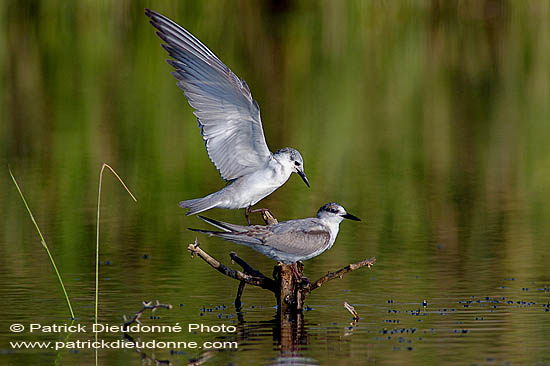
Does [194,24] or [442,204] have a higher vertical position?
[194,24]

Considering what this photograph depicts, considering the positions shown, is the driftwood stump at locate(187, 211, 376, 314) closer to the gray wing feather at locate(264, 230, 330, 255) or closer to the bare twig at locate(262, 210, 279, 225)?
the gray wing feather at locate(264, 230, 330, 255)

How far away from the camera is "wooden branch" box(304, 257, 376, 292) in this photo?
10125 millimetres

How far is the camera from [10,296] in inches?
435

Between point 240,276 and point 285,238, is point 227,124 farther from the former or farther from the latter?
A: point 240,276

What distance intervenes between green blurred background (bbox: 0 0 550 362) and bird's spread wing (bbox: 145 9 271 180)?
4.17ft

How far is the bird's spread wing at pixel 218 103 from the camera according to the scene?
10.7 m

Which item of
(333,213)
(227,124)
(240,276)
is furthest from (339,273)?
(227,124)

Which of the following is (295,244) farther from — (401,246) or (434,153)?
(434,153)

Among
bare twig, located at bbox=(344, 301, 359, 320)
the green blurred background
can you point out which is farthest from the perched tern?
the green blurred background

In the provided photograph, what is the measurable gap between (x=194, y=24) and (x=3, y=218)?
21841mm

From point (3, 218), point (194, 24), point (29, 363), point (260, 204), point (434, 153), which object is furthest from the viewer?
point (194, 24)

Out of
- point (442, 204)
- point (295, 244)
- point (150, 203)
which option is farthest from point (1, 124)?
point (295, 244)

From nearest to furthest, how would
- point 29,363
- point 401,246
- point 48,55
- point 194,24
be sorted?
point 29,363, point 401,246, point 48,55, point 194,24

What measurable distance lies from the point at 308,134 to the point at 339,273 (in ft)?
39.2
